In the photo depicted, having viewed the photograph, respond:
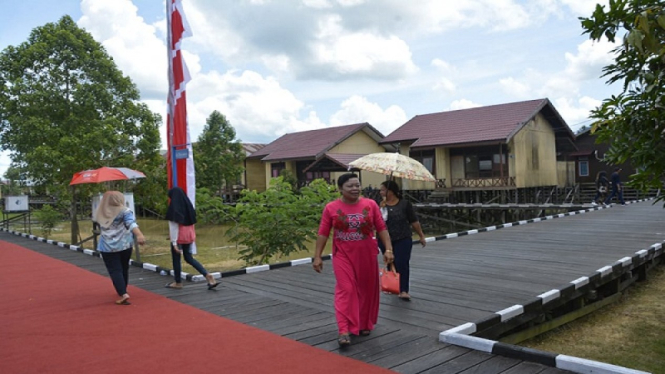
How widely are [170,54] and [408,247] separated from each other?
511cm

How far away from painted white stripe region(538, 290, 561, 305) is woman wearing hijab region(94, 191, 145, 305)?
4.84 m

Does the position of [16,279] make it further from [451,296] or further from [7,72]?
[7,72]

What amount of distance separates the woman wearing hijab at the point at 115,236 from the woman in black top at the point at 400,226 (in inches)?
120

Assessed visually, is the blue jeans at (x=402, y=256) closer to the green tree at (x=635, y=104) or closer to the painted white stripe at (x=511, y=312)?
the painted white stripe at (x=511, y=312)

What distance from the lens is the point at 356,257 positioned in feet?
15.6

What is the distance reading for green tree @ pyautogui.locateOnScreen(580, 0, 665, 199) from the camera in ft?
13.3

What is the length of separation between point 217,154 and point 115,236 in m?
23.5

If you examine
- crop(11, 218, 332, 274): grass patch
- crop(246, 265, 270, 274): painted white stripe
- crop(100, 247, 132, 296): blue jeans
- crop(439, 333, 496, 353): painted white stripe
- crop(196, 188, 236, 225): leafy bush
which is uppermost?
crop(196, 188, 236, 225): leafy bush

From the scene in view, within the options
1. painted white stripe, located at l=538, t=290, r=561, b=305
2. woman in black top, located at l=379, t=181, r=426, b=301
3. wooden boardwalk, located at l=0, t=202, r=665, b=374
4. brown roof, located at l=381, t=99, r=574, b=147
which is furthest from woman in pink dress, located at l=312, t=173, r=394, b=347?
brown roof, located at l=381, t=99, r=574, b=147

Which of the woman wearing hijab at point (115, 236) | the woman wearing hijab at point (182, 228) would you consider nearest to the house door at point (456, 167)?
the woman wearing hijab at point (182, 228)

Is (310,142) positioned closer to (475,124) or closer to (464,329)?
(475,124)

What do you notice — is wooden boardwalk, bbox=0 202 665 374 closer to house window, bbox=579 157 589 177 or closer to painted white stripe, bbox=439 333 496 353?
painted white stripe, bbox=439 333 496 353

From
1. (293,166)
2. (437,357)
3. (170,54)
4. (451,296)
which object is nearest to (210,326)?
(437,357)

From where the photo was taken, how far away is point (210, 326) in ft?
17.1
